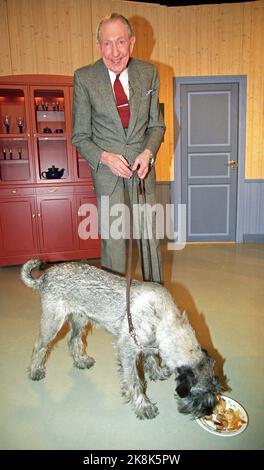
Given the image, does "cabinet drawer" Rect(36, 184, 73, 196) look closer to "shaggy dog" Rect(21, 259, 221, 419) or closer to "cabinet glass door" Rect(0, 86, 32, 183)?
"cabinet glass door" Rect(0, 86, 32, 183)

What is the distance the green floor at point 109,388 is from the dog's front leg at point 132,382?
5cm

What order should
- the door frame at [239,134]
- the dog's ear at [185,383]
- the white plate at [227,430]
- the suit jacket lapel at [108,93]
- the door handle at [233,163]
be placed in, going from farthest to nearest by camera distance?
the door handle at [233,163], the door frame at [239,134], the suit jacket lapel at [108,93], the white plate at [227,430], the dog's ear at [185,383]

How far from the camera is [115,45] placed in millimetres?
1742

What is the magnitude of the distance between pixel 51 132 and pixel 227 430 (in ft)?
12.1

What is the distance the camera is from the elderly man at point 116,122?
1.79m

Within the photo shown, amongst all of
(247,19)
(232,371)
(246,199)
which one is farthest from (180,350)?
(247,19)

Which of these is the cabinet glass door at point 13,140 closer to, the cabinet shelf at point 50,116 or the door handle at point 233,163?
the cabinet shelf at point 50,116

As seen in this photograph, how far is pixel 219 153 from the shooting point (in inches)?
198

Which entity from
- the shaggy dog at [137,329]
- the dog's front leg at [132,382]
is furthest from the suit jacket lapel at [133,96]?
the dog's front leg at [132,382]

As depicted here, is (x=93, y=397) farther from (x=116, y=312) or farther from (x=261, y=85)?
(x=261, y=85)

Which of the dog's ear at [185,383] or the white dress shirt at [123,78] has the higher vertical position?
the white dress shirt at [123,78]

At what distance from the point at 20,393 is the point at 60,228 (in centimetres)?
250

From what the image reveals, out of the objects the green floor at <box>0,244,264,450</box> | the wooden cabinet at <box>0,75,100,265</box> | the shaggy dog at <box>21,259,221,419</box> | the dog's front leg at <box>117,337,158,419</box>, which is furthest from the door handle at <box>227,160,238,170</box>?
the dog's front leg at <box>117,337,158,419</box>

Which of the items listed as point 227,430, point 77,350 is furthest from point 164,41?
point 227,430
